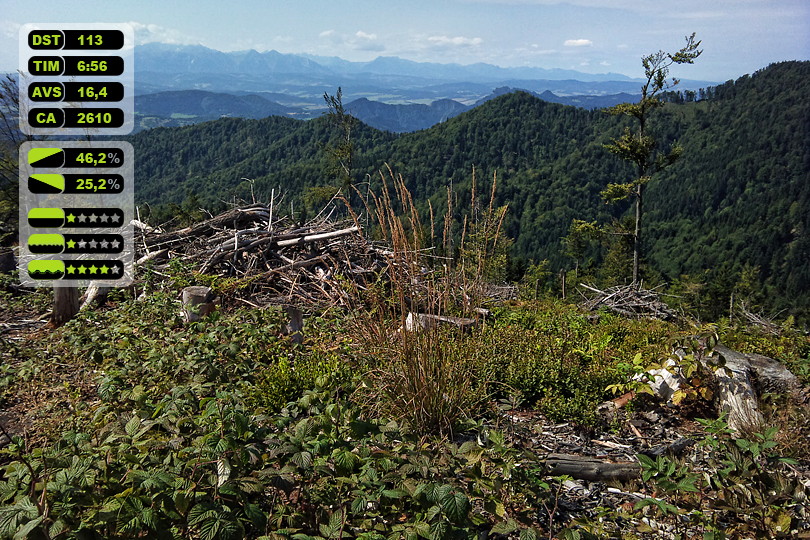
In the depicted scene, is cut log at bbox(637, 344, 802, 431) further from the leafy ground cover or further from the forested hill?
the forested hill

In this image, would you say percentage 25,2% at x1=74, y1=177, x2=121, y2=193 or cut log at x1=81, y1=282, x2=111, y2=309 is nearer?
percentage 25,2% at x1=74, y1=177, x2=121, y2=193

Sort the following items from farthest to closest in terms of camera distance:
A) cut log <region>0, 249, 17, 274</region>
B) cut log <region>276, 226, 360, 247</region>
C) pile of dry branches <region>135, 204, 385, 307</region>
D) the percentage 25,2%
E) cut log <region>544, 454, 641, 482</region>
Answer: cut log <region>0, 249, 17, 274</region> → cut log <region>276, 226, 360, 247</region> → pile of dry branches <region>135, 204, 385, 307</region> → the percentage 25,2% → cut log <region>544, 454, 641, 482</region>

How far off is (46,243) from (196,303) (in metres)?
2.19

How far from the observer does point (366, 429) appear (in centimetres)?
198

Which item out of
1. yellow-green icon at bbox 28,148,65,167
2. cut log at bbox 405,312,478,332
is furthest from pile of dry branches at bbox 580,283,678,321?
yellow-green icon at bbox 28,148,65,167

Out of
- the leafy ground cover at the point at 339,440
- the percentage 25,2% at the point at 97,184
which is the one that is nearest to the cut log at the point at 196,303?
the leafy ground cover at the point at 339,440

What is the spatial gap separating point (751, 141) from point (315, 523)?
141 m

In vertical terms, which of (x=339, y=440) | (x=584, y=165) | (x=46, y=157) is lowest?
(x=339, y=440)

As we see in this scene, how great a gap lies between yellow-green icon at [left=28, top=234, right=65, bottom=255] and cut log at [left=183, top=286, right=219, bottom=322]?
174 cm

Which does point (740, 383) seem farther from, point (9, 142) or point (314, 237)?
point (9, 142)

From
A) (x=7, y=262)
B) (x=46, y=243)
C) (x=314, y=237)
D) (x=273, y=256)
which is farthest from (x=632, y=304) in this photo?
(x=7, y=262)

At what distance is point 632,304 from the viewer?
311 inches

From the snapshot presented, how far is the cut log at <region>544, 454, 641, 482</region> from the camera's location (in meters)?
2.64

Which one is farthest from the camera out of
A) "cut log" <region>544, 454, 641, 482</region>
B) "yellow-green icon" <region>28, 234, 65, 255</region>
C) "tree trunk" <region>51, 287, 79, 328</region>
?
"yellow-green icon" <region>28, 234, 65, 255</region>
